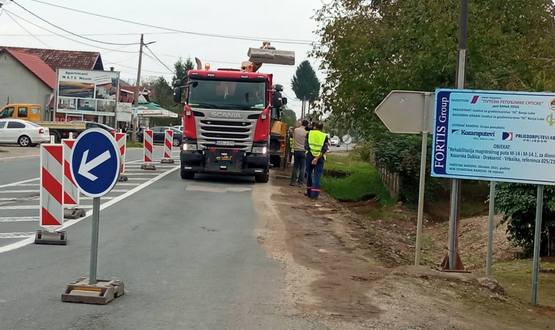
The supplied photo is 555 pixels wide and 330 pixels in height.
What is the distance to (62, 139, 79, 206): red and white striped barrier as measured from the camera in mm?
10719

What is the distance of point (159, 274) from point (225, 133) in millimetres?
11048

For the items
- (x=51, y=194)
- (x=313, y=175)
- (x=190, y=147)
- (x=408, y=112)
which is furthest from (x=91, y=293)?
(x=190, y=147)

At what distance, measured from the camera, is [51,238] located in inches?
390

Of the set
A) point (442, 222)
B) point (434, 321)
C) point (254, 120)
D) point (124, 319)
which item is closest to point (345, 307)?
point (434, 321)

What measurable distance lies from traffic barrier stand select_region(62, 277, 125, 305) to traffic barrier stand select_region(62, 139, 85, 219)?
3770mm

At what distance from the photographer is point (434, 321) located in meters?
6.77

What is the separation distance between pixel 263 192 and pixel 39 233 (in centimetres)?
862

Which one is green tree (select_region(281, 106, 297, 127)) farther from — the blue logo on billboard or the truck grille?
the blue logo on billboard

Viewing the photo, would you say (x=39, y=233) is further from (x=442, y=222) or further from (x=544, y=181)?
(x=442, y=222)

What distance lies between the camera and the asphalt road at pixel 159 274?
20.4 ft

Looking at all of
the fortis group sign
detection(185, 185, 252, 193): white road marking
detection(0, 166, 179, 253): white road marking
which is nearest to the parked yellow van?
detection(0, 166, 179, 253): white road marking

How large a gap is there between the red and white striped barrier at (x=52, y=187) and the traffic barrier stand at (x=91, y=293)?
314 centimetres

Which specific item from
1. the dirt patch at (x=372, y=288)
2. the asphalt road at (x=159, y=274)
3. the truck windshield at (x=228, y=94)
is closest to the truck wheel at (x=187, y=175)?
the truck windshield at (x=228, y=94)

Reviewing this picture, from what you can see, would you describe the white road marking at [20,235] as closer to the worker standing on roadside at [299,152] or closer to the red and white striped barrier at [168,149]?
the worker standing on roadside at [299,152]
